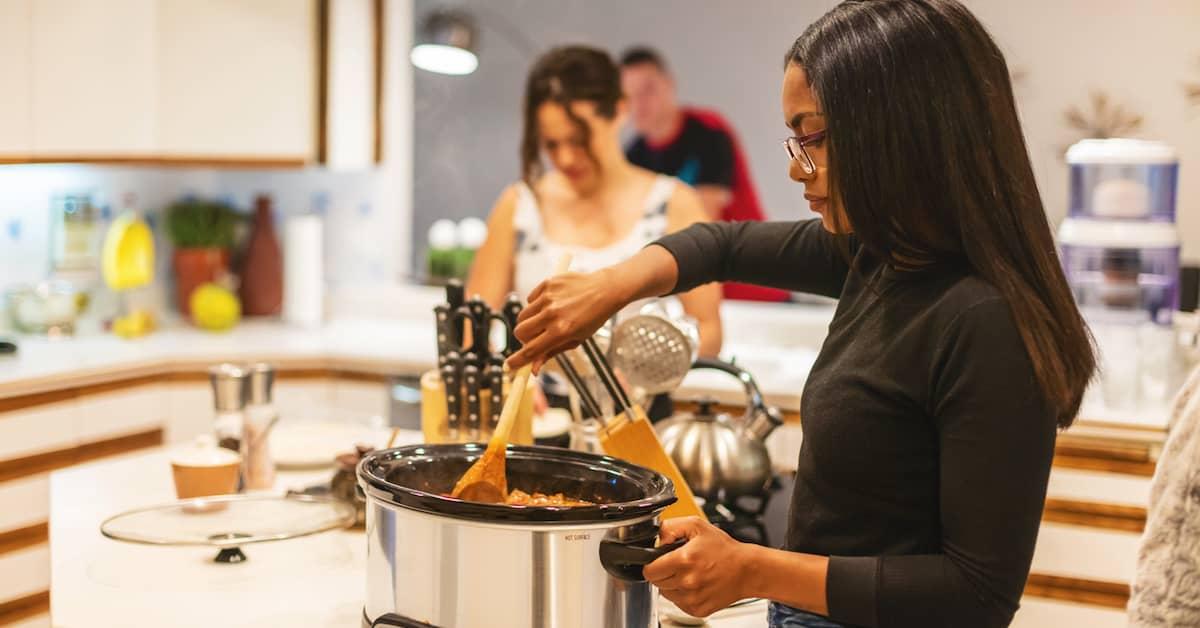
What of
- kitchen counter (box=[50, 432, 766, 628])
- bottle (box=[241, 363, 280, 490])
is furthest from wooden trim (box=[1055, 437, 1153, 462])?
bottle (box=[241, 363, 280, 490])

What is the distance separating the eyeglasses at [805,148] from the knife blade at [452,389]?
73 cm

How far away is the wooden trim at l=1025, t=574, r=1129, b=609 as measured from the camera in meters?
2.97

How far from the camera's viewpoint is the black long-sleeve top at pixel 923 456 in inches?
43.8

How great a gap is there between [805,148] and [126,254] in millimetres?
3388

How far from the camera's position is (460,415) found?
1.85 metres

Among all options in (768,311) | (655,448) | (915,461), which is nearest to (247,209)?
(768,311)

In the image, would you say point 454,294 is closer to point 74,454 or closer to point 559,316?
point 559,316

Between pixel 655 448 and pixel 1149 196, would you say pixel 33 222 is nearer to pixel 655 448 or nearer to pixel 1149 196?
pixel 655 448

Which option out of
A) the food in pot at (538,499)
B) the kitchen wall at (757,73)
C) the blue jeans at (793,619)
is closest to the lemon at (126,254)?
the kitchen wall at (757,73)

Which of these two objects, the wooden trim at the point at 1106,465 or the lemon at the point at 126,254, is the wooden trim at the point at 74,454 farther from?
the wooden trim at the point at 1106,465

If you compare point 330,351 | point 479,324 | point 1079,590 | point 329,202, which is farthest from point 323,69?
point 1079,590

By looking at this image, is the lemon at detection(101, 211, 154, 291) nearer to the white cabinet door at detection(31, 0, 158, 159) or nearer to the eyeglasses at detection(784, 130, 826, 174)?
the white cabinet door at detection(31, 0, 158, 159)

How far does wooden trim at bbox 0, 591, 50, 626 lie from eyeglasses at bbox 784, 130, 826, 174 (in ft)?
8.62

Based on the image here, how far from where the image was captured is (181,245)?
4.38 meters
